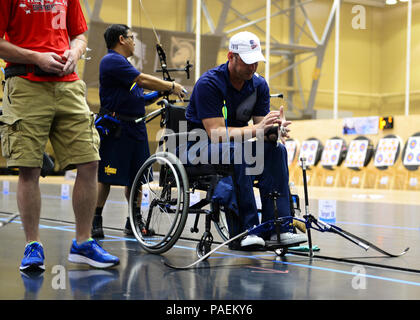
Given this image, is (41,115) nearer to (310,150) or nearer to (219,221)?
(219,221)

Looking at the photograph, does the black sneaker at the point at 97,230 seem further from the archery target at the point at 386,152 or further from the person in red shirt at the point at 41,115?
the archery target at the point at 386,152

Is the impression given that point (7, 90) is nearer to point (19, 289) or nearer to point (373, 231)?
point (19, 289)

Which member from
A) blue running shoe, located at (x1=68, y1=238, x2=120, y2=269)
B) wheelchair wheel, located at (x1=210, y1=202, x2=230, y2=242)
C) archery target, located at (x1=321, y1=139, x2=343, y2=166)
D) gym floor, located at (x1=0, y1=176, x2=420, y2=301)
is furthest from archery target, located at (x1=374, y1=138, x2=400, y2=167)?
blue running shoe, located at (x1=68, y1=238, x2=120, y2=269)

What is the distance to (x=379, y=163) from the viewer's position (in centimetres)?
1074

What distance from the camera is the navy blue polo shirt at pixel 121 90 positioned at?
3.31m

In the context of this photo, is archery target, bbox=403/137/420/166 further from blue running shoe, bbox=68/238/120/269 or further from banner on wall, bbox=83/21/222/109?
blue running shoe, bbox=68/238/120/269

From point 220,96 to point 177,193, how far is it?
0.46 metres

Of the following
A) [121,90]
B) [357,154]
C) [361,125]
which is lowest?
[357,154]

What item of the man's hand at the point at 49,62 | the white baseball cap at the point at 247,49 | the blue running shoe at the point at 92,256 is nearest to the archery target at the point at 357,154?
the white baseball cap at the point at 247,49

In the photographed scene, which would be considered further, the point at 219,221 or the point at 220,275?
the point at 219,221

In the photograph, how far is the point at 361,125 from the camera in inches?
452

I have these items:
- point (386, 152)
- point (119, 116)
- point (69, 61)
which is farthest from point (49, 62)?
point (386, 152)

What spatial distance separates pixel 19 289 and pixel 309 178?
10.9 metres
